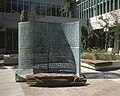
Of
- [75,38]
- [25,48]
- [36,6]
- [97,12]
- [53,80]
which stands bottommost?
[53,80]

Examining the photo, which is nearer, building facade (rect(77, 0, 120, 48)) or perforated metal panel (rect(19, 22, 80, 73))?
perforated metal panel (rect(19, 22, 80, 73))

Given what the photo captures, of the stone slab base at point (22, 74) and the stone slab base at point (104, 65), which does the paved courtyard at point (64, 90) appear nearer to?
the stone slab base at point (22, 74)

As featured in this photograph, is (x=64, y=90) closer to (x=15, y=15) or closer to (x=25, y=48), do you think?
(x=25, y=48)

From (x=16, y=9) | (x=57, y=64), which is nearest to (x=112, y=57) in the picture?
(x=57, y=64)

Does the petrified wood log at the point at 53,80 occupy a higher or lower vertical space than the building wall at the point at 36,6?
lower

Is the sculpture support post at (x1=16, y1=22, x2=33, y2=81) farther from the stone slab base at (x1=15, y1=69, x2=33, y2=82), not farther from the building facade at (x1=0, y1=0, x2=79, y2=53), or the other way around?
the building facade at (x1=0, y1=0, x2=79, y2=53)

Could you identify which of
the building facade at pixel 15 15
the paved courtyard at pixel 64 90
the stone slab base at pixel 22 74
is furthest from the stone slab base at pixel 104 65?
the building facade at pixel 15 15

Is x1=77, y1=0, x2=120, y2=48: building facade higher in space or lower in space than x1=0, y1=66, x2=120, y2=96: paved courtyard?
higher

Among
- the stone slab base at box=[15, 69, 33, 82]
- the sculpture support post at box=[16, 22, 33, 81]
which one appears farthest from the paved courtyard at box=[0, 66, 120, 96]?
the sculpture support post at box=[16, 22, 33, 81]

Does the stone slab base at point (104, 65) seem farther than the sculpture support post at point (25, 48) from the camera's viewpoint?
Yes

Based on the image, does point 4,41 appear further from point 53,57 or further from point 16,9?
point 53,57

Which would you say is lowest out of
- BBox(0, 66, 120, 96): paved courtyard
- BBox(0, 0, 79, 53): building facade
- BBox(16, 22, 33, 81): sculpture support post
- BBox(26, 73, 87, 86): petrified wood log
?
BBox(0, 66, 120, 96): paved courtyard

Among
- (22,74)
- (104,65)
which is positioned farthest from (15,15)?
(22,74)

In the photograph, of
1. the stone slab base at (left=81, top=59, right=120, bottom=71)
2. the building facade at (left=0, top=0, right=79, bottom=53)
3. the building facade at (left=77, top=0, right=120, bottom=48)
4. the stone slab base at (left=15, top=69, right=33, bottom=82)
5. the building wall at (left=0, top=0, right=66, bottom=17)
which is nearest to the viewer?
the stone slab base at (left=15, top=69, right=33, bottom=82)
